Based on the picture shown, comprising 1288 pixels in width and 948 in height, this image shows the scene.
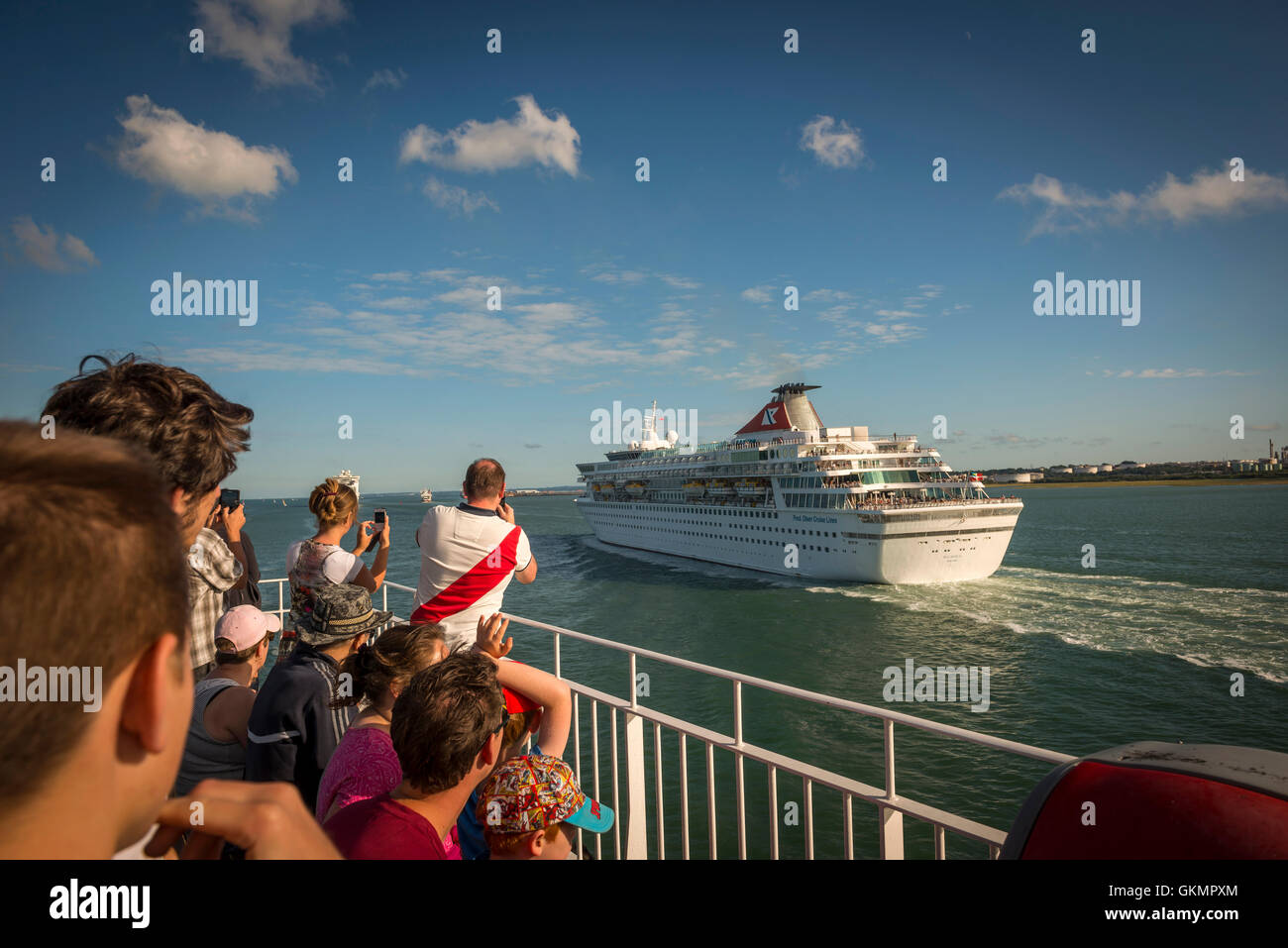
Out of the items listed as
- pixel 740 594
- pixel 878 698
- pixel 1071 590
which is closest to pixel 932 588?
pixel 1071 590

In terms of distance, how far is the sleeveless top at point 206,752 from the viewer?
2.60 metres

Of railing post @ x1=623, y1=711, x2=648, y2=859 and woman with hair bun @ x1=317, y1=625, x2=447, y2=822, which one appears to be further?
railing post @ x1=623, y1=711, x2=648, y2=859

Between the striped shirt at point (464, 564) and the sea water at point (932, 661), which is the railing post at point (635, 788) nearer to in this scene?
the striped shirt at point (464, 564)

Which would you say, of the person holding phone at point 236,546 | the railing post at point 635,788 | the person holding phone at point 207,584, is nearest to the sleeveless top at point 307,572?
the person holding phone at point 236,546

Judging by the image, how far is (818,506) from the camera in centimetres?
3369

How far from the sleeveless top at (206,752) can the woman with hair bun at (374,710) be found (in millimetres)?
382

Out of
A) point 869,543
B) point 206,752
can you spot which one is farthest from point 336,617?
point 869,543

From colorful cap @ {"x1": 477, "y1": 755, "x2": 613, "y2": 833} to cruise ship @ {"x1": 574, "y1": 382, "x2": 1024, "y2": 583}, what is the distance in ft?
98.4

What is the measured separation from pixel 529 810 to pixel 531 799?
0.09 ft

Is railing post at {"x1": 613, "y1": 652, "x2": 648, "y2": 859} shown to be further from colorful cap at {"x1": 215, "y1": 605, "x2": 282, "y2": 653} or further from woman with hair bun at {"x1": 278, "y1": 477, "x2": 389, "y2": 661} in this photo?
colorful cap at {"x1": 215, "y1": 605, "x2": 282, "y2": 653}

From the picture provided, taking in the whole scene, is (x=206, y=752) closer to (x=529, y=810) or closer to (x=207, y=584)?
(x=207, y=584)

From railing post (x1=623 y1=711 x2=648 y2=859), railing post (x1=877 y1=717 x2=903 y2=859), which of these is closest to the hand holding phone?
railing post (x1=623 y1=711 x2=648 y2=859)

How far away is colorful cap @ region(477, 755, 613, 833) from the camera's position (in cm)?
191
